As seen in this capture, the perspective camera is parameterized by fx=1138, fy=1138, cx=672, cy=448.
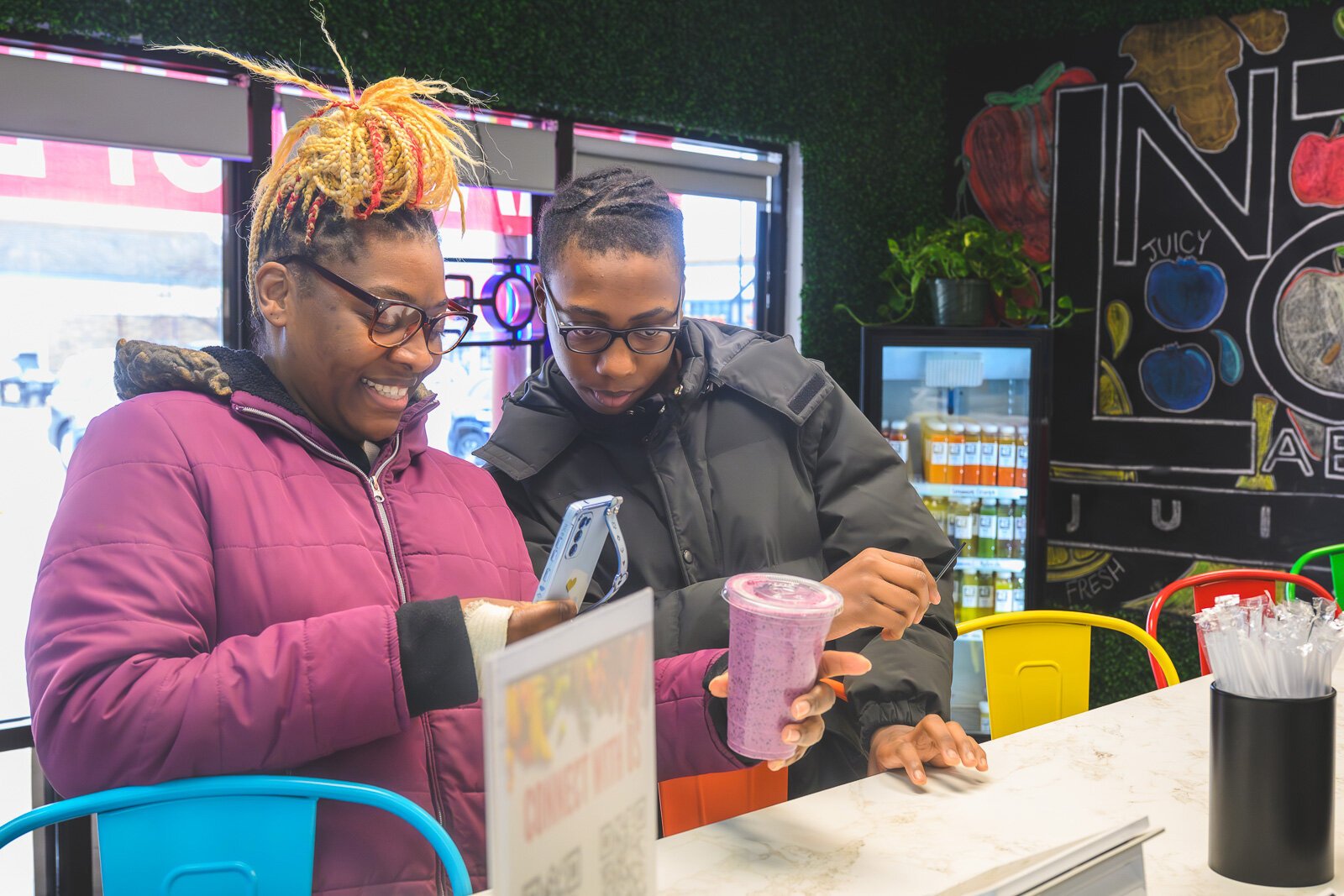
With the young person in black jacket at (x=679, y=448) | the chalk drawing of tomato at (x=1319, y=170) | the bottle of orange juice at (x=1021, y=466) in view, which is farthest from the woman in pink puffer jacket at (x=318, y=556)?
the chalk drawing of tomato at (x=1319, y=170)

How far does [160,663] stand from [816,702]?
0.66 meters

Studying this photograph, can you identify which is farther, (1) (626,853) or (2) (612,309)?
(2) (612,309)

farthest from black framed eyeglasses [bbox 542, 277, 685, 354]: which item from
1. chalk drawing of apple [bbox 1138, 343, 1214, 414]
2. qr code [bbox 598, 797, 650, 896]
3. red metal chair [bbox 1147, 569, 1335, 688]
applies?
chalk drawing of apple [bbox 1138, 343, 1214, 414]

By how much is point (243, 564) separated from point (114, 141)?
229cm

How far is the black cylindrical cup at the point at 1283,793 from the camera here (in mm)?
Answer: 1108

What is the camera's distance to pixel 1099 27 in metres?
5.07

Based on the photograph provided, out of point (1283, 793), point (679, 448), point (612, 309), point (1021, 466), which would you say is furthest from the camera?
point (1021, 466)

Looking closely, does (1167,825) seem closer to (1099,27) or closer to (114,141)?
(114,141)

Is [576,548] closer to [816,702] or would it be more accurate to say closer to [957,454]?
[816,702]

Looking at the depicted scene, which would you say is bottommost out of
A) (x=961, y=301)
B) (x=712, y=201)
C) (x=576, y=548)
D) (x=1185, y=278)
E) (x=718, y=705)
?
(x=718, y=705)

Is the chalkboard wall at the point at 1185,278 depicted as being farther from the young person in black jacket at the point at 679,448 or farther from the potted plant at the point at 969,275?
the young person in black jacket at the point at 679,448

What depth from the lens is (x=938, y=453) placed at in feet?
16.0

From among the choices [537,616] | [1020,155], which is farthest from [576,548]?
[1020,155]

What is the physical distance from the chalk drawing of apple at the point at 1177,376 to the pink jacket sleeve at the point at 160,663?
445cm
